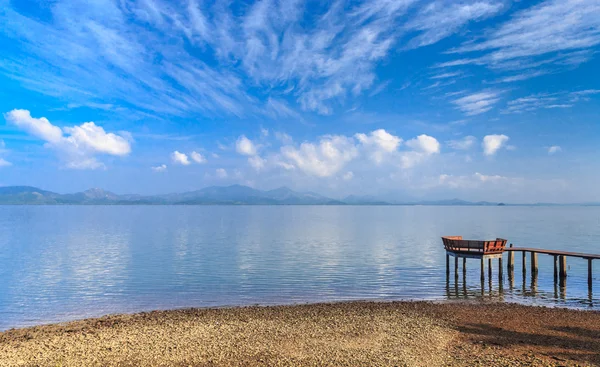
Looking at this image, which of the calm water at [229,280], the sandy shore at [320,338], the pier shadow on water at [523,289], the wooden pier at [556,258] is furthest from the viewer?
the wooden pier at [556,258]

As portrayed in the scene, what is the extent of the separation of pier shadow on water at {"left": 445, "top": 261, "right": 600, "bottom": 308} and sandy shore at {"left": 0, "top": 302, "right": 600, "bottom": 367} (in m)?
5.06

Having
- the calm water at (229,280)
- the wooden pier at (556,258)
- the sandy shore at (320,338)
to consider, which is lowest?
the calm water at (229,280)

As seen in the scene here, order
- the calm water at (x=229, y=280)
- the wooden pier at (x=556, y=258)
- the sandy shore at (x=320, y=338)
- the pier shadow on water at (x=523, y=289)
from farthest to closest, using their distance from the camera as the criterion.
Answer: the wooden pier at (x=556, y=258)
the pier shadow on water at (x=523, y=289)
the calm water at (x=229, y=280)
the sandy shore at (x=320, y=338)

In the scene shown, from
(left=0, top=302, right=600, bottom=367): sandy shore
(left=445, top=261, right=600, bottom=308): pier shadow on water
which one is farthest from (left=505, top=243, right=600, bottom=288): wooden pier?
(left=0, top=302, right=600, bottom=367): sandy shore

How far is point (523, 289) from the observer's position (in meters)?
30.3

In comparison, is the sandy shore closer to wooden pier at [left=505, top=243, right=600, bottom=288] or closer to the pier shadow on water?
the pier shadow on water

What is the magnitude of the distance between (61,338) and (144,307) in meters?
8.41

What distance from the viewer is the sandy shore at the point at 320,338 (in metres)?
14.0

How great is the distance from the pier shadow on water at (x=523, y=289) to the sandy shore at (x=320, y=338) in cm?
506

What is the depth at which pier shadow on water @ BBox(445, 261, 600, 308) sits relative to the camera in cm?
2648

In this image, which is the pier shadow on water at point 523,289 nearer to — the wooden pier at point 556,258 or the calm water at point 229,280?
the calm water at point 229,280

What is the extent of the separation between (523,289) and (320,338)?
21.2 m

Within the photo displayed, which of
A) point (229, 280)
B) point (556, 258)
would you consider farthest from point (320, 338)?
point (556, 258)

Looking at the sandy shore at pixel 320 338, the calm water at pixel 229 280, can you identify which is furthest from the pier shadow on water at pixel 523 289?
the sandy shore at pixel 320 338
